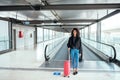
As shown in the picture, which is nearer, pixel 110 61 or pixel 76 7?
pixel 76 7

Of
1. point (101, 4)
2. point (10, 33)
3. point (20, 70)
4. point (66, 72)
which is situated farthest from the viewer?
point (10, 33)

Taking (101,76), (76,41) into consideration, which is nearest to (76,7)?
(76,41)

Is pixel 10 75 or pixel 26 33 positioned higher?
pixel 26 33

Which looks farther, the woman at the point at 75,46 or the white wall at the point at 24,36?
the white wall at the point at 24,36

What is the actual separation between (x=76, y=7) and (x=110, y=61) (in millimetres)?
3488

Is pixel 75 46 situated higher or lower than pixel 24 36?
lower

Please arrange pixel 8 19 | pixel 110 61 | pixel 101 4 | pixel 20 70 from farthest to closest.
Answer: pixel 8 19, pixel 110 61, pixel 101 4, pixel 20 70

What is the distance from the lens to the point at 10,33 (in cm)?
1427

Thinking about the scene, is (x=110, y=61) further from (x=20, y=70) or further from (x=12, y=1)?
(x=12, y=1)

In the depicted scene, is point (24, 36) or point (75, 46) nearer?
point (75, 46)

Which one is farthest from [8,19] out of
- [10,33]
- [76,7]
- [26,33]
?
[76,7]

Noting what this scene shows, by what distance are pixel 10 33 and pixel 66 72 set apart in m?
9.74

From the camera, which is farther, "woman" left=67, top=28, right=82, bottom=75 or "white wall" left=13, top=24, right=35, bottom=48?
"white wall" left=13, top=24, right=35, bottom=48

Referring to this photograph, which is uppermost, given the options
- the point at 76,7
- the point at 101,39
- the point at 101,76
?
the point at 76,7
